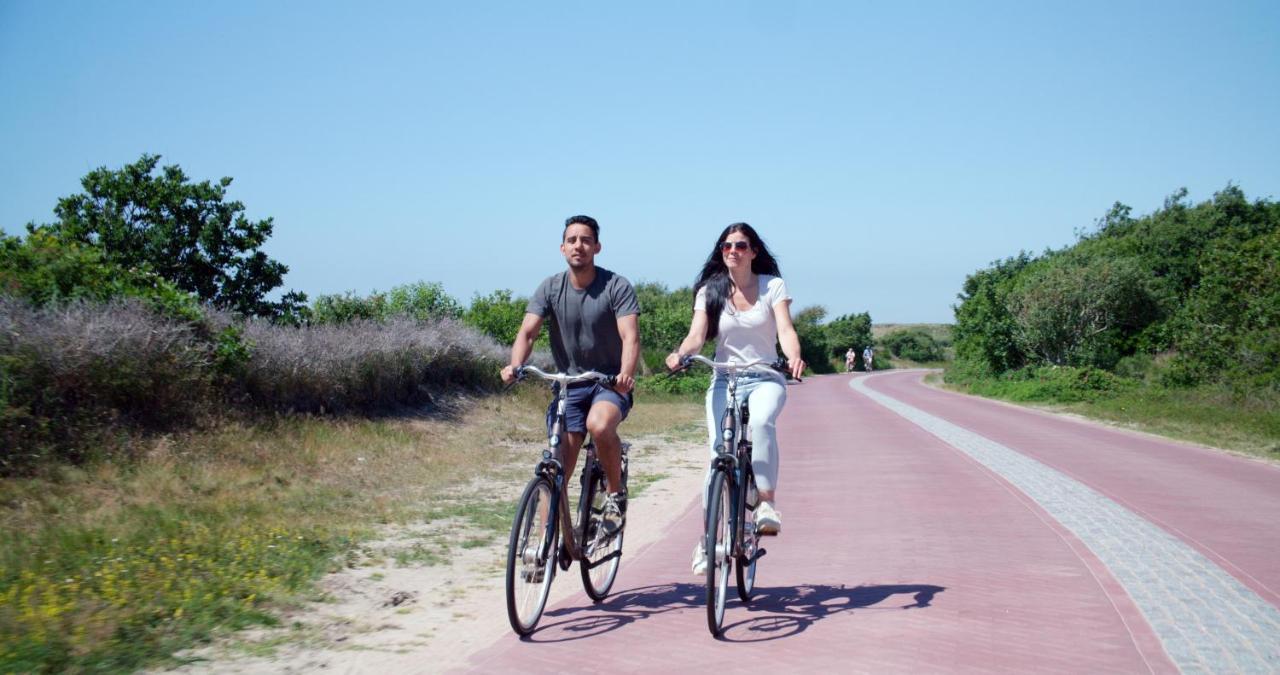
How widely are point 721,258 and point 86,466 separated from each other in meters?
6.96

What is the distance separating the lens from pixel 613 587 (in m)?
6.46

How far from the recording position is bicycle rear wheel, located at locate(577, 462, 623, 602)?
5707mm

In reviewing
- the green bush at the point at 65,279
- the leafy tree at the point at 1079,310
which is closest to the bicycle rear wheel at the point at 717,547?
the green bush at the point at 65,279

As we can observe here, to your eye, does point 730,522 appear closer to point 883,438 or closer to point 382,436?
point 382,436

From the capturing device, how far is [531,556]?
5125 millimetres

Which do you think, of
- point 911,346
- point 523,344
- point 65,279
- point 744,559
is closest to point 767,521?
point 744,559

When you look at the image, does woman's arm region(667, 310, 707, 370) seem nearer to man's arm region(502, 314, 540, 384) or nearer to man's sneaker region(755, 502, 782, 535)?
man's arm region(502, 314, 540, 384)

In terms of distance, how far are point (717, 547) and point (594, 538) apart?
35.2 inches

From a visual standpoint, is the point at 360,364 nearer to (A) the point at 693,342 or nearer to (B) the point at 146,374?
(B) the point at 146,374

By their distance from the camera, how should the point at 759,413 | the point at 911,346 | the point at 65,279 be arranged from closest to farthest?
the point at 759,413, the point at 65,279, the point at 911,346

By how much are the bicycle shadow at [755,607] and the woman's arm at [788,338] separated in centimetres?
138

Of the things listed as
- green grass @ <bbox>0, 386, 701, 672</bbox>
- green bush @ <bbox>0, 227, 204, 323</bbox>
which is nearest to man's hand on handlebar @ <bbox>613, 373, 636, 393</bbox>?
green grass @ <bbox>0, 386, 701, 672</bbox>

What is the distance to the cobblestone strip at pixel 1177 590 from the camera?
4.81 m

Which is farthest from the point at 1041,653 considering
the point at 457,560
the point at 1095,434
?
the point at 1095,434
